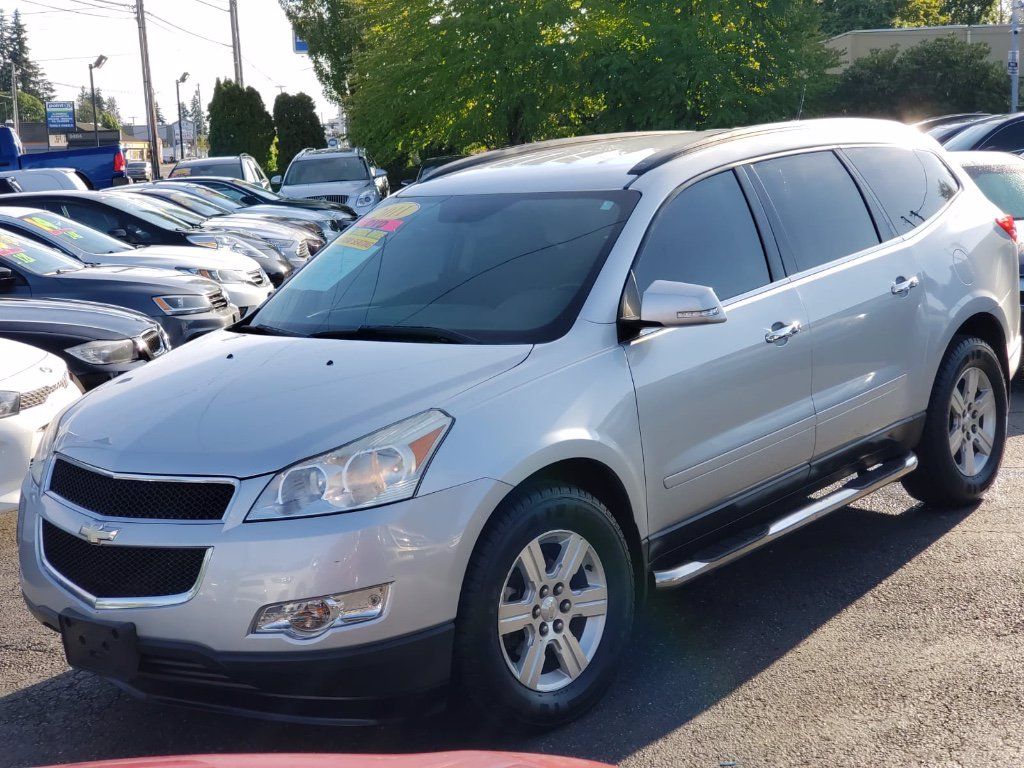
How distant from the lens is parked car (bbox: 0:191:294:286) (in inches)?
512

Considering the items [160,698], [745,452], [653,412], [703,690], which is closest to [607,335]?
[653,412]

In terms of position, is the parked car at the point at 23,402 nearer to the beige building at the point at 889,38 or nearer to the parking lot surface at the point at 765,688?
the parking lot surface at the point at 765,688

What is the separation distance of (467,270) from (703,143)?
1.09 m

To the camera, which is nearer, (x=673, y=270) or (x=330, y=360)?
(x=330, y=360)

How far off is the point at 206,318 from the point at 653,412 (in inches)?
250

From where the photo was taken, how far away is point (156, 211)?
46.7 ft

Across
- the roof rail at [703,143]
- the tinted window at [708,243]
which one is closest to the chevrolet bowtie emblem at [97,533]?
the tinted window at [708,243]

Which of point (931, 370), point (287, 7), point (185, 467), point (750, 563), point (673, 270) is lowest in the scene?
point (750, 563)

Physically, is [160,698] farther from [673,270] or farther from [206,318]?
[206,318]

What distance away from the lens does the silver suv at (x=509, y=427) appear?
128 inches

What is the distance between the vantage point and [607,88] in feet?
70.7

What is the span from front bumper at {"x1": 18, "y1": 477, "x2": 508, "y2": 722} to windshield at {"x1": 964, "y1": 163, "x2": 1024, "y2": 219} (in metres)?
7.66

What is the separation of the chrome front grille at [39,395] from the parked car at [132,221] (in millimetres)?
6799

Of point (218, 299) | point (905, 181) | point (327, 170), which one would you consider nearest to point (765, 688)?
point (905, 181)
